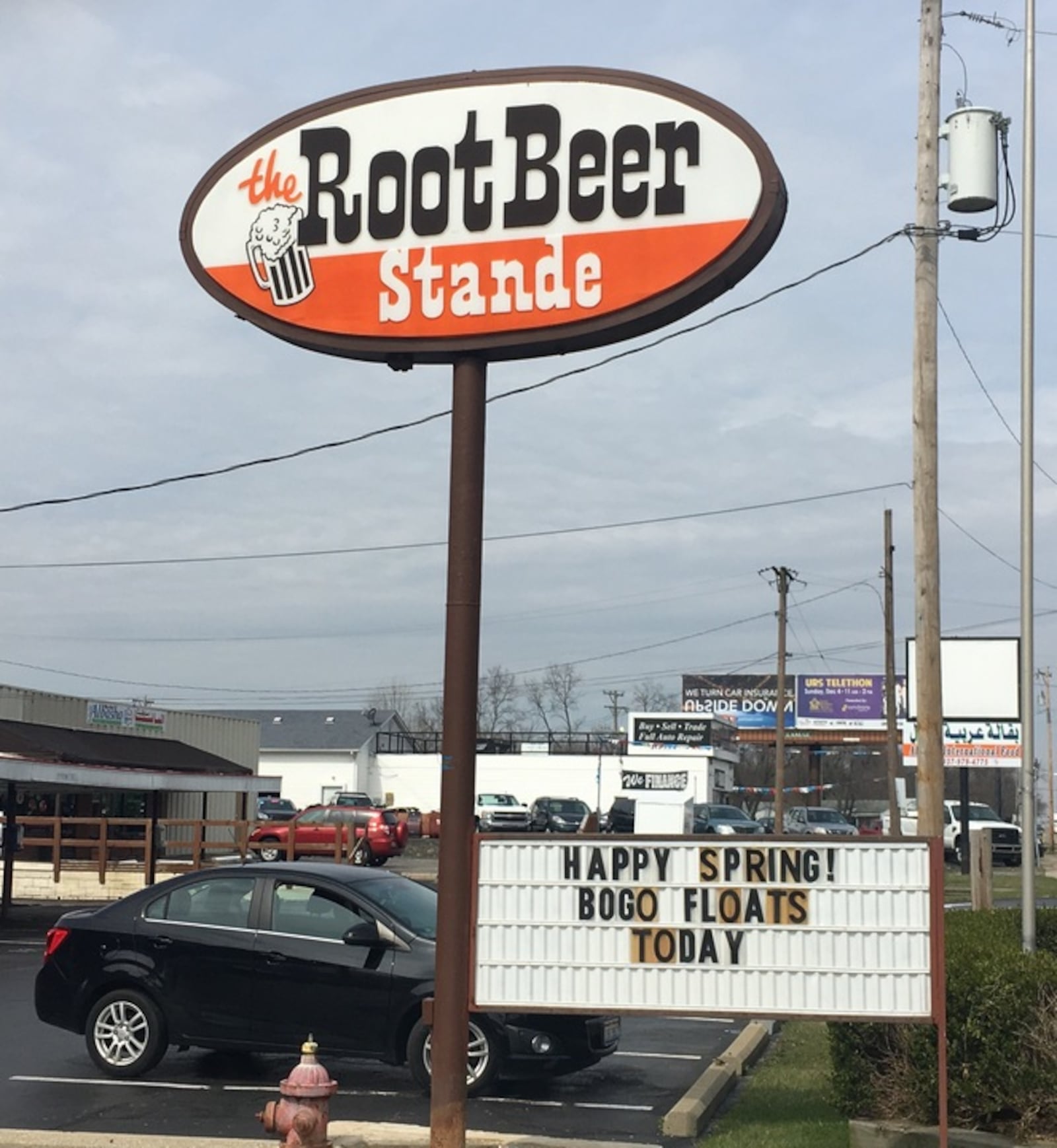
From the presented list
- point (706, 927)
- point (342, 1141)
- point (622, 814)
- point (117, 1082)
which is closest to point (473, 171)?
point (706, 927)

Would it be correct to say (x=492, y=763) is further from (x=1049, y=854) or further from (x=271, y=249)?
(x=271, y=249)

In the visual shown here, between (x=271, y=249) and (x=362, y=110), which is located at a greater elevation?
(x=362, y=110)

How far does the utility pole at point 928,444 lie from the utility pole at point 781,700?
84.8ft

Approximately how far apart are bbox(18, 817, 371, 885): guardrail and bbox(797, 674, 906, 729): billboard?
42.7 m

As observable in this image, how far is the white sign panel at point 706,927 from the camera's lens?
788 cm

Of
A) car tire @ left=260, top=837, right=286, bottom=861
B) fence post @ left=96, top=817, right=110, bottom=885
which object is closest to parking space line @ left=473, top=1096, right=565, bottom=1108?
car tire @ left=260, top=837, right=286, bottom=861

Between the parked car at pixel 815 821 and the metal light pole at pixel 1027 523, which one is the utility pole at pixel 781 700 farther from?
the metal light pole at pixel 1027 523

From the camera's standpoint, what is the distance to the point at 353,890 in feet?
37.8

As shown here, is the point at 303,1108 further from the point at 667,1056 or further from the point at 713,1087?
the point at 667,1056

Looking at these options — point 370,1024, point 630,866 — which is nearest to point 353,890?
point 370,1024

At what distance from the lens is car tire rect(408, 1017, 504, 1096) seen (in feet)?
35.2

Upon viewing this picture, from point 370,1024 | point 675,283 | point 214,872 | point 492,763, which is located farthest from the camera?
point 492,763

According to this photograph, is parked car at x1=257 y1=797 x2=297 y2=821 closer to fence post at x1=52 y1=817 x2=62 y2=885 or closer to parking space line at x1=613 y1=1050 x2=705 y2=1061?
fence post at x1=52 y1=817 x2=62 y2=885

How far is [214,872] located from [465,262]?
19.1ft
